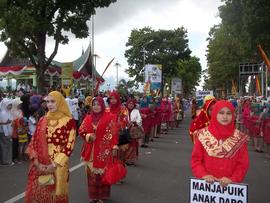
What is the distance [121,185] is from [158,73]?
3146cm

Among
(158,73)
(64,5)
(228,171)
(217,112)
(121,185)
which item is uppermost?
(64,5)

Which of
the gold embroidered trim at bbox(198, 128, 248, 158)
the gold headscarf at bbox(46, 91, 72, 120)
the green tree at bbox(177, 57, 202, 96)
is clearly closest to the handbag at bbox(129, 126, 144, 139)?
the gold headscarf at bbox(46, 91, 72, 120)

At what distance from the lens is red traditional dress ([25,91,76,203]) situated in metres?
5.17

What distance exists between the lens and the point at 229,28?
2081 cm

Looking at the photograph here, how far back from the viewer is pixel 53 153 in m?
5.23

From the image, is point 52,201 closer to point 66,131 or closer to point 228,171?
point 66,131

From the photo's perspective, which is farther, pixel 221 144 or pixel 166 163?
pixel 166 163

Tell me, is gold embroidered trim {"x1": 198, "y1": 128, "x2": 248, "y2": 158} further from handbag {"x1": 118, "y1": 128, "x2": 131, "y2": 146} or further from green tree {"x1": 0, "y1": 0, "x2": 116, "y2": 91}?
green tree {"x1": 0, "y1": 0, "x2": 116, "y2": 91}

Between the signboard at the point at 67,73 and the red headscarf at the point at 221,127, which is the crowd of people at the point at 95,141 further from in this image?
the signboard at the point at 67,73

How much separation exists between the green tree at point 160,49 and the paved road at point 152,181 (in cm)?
5586

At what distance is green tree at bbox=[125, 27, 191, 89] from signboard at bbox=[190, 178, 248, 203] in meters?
63.4

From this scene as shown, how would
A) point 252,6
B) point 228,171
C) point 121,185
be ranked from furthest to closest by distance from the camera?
point 252,6 → point 121,185 → point 228,171

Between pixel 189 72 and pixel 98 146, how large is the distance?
237 ft

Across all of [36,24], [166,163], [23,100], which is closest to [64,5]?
[36,24]
